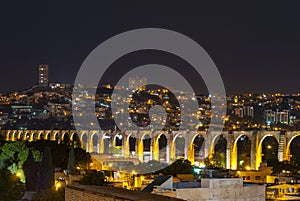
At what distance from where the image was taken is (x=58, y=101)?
151 metres

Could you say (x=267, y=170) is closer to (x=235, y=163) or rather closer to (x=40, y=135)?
(x=235, y=163)

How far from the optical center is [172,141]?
59.7 meters

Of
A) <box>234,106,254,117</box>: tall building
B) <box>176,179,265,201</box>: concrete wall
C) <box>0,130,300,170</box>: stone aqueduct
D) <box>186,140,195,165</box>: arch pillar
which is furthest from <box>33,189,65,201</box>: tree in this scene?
<box>234,106,254,117</box>: tall building

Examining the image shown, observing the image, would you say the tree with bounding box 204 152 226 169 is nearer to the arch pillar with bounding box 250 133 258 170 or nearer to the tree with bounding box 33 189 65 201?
the arch pillar with bounding box 250 133 258 170

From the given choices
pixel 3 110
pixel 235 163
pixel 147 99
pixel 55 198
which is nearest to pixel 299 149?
pixel 235 163

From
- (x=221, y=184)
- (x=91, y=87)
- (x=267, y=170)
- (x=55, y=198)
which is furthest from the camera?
(x=91, y=87)

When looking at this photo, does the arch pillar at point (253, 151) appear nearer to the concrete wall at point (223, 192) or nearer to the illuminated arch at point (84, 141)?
the illuminated arch at point (84, 141)

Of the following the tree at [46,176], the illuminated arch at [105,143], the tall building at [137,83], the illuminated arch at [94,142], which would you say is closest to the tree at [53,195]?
the tree at [46,176]

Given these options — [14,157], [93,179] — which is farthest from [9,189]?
[14,157]

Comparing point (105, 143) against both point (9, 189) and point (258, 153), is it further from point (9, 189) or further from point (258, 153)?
point (9, 189)

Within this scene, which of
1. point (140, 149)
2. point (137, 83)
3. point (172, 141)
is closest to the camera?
point (172, 141)

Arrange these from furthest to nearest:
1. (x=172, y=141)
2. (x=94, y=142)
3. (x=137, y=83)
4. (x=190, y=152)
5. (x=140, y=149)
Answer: (x=137, y=83) → (x=94, y=142) → (x=140, y=149) → (x=172, y=141) → (x=190, y=152)

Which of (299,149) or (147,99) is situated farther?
(147,99)

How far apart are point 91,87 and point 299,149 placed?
114 meters
